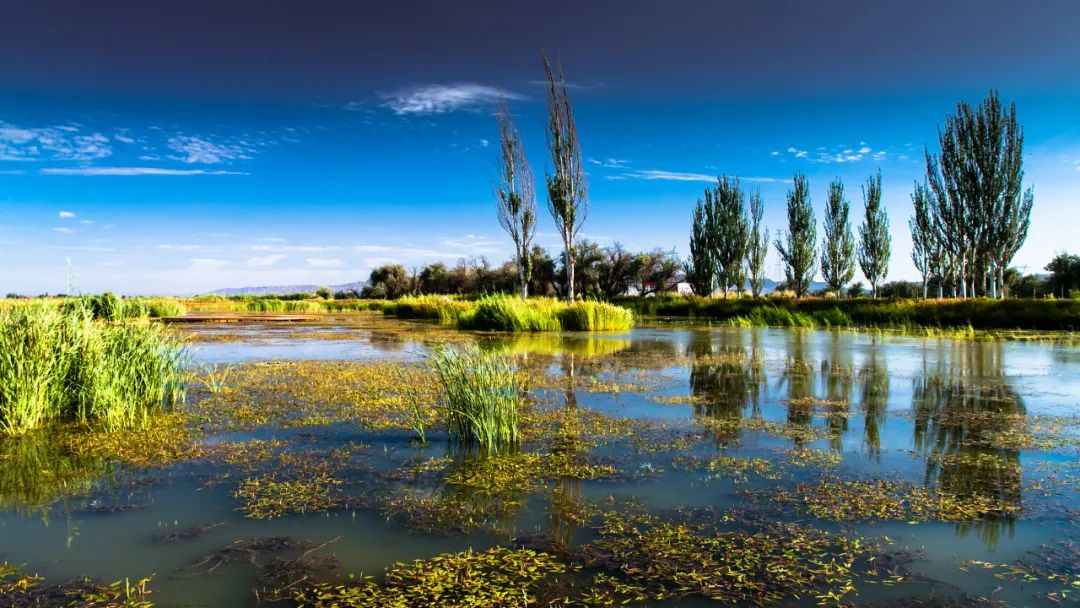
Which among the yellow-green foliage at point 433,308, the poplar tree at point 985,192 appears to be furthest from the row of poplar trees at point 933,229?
the yellow-green foliage at point 433,308

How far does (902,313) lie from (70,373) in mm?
18862

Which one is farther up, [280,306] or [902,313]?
[280,306]

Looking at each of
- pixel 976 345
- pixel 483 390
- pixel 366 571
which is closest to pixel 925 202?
pixel 976 345

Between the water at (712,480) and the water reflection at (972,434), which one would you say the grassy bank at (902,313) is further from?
the water at (712,480)

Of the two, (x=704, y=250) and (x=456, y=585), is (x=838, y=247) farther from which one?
(x=456, y=585)

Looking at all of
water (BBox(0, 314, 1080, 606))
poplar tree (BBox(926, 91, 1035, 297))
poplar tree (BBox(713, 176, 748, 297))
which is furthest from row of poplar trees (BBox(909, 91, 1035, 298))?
water (BBox(0, 314, 1080, 606))

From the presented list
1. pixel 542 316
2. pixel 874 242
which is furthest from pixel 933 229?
pixel 542 316

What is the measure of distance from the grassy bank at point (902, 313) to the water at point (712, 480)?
9.02 meters

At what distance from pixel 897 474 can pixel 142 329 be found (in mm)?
6291

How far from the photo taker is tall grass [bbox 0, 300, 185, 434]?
15.2 feet

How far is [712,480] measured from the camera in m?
3.49

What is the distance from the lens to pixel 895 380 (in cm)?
725

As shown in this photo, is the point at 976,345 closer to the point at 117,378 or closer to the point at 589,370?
the point at 589,370

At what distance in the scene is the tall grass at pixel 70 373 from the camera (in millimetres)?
4629
